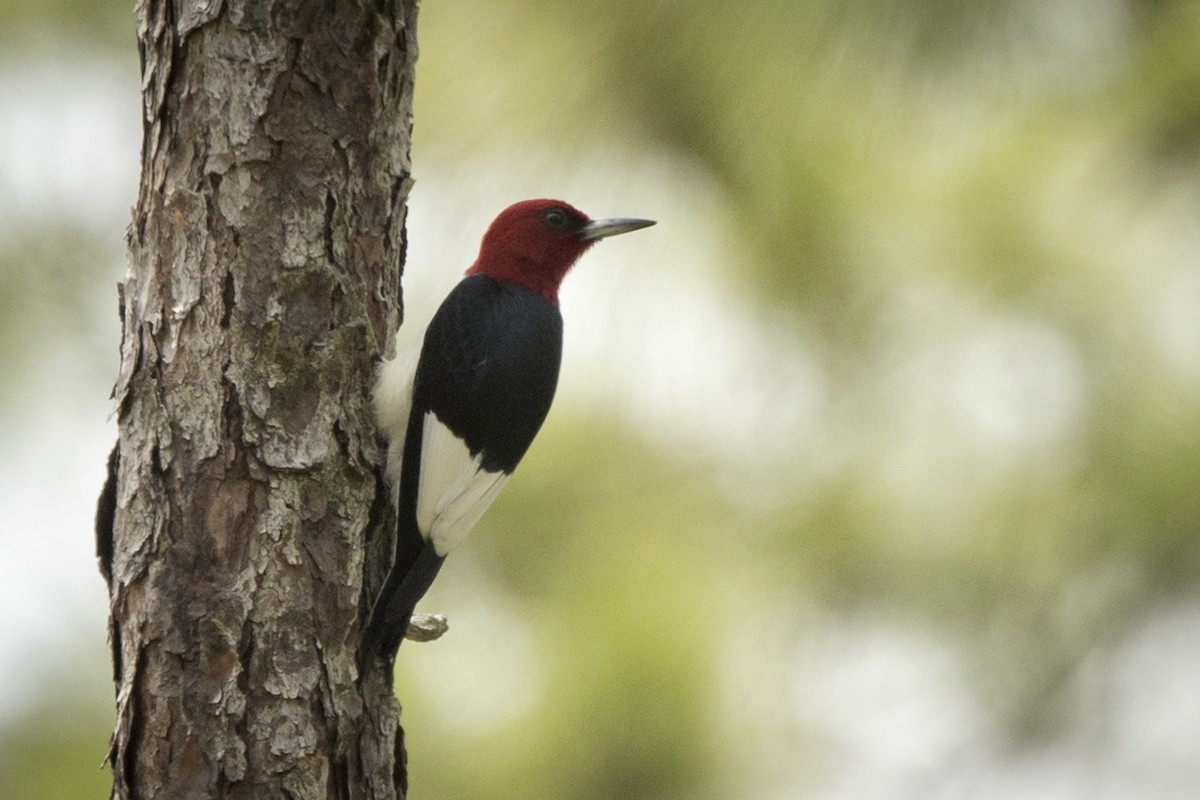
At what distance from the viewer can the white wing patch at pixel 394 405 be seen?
2.35 meters

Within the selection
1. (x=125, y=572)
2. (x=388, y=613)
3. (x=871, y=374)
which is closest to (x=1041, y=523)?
(x=871, y=374)

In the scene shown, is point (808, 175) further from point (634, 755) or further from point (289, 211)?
point (289, 211)

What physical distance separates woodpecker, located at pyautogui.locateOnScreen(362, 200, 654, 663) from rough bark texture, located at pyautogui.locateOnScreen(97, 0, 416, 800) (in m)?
0.06

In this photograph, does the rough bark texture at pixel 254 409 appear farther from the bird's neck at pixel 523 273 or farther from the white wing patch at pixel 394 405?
the bird's neck at pixel 523 273

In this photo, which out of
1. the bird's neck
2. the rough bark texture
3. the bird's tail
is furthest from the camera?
the bird's neck

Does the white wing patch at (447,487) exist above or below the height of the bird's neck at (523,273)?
below

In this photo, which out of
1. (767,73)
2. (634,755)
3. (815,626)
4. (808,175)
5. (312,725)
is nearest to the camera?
(312,725)

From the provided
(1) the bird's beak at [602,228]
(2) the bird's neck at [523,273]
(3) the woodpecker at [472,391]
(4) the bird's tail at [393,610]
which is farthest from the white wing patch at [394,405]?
(1) the bird's beak at [602,228]

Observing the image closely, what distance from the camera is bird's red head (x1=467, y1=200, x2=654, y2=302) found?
2936mm

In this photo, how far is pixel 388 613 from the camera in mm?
2186

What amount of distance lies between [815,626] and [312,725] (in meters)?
2.38

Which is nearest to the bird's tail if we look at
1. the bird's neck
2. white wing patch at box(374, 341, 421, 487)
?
white wing patch at box(374, 341, 421, 487)

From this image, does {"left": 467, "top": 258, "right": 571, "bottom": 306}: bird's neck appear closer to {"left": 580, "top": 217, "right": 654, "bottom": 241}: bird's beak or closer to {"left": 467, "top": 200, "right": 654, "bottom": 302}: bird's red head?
{"left": 467, "top": 200, "right": 654, "bottom": 302}: bird's red head

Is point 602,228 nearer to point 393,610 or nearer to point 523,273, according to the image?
point 523,273
